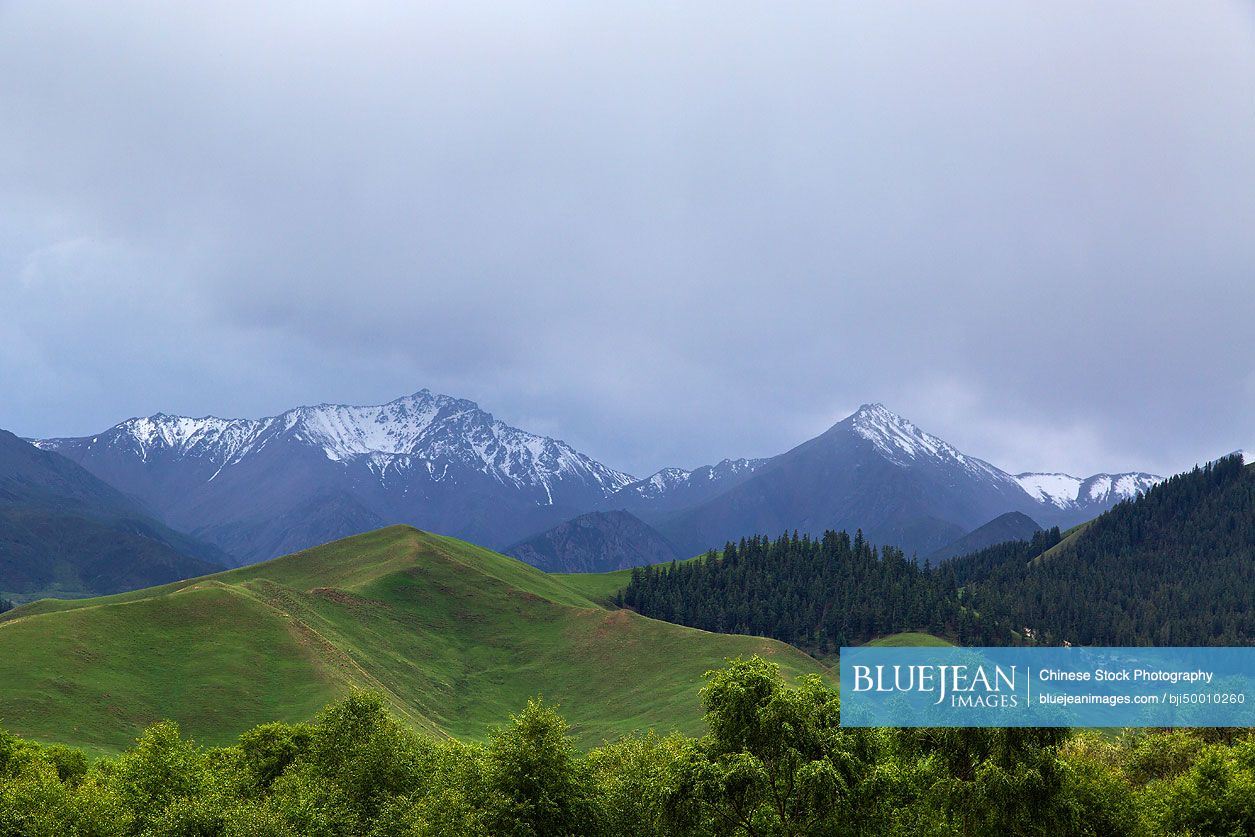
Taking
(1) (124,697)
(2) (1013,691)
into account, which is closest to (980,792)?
(2) (1013,691)

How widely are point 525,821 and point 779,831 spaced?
56.7ft

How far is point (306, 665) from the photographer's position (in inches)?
5359

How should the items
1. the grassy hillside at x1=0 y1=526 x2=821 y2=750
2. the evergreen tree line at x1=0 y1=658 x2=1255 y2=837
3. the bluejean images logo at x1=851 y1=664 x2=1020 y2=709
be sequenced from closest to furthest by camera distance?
the evergreen tree line at x1=0 y1=658 x2=1255 y2=837, the bluejean images logo at x1=851 y1=664 x2=1020 y2=709, the grassy hillside at x1=0 y1=526 x2=821 y2=750

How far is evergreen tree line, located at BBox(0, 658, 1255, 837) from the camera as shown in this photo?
3931cm

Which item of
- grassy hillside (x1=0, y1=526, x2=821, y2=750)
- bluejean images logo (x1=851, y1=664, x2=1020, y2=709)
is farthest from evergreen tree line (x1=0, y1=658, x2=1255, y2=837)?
grassy hillside (x1=0, y1=526, x2=821, y2=750)

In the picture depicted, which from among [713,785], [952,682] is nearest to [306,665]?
[713,785]

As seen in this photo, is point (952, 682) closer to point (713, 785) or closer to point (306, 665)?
point (713, 785)

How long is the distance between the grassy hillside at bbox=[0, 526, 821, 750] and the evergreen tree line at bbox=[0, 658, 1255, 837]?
46.1m

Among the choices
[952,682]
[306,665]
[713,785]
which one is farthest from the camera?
[306,665]

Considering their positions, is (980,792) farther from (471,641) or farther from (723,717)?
(471,641)

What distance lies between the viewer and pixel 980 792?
39.1 m

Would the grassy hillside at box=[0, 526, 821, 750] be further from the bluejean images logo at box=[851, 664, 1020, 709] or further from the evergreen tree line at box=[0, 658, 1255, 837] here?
the bluejean images logo at box=[851, 664, 1020, 709]

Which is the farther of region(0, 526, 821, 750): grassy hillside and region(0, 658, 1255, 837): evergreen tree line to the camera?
region(0, 526, 821, 750): grassy hillside

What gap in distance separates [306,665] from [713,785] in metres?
117
